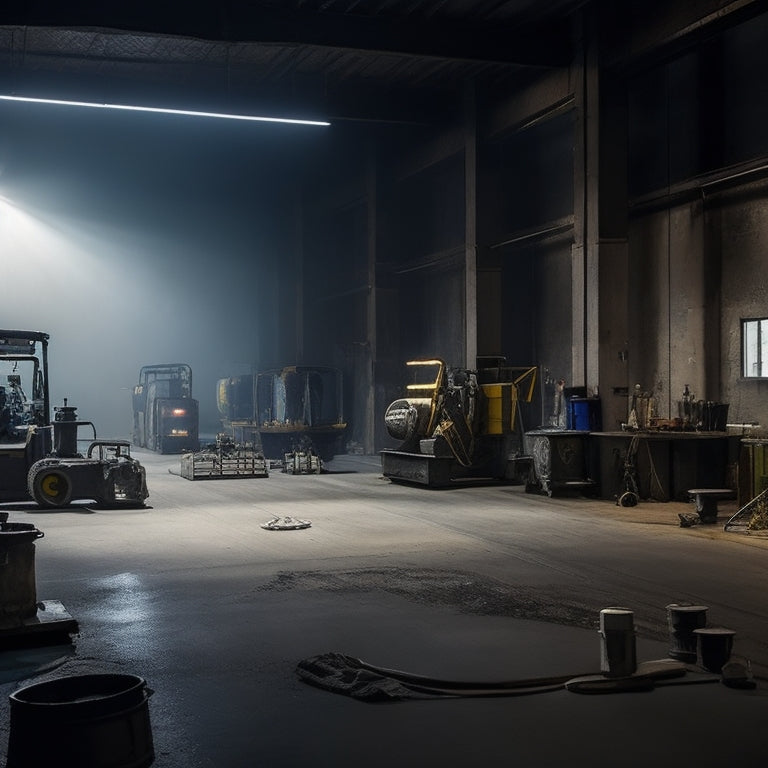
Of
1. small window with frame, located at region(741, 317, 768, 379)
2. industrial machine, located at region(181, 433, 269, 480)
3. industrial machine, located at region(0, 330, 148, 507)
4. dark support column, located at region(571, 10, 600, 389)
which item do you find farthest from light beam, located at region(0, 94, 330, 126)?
small window with frame, located at region(741, 317, 768, 379)

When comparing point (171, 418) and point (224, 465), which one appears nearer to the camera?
point (224, 465)

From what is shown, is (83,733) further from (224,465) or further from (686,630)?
(224,465)

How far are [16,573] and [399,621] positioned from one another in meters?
2.64

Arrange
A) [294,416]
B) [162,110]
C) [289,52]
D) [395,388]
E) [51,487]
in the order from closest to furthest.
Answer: [51,487] < [162,110] < [289,52] < [294,416] < [395,388]

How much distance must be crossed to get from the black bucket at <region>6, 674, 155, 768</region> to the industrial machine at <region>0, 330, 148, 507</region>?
9.84 m

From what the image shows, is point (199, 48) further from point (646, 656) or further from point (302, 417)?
point (646, 656)

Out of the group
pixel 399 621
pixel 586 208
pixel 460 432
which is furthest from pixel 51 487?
pixel 586 208

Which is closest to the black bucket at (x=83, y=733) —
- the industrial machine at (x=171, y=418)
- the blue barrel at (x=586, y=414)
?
the blue barrel at (x=586, y=414)

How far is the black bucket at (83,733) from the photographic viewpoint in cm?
395

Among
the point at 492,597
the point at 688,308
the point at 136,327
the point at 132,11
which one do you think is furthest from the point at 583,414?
the point at 136,327

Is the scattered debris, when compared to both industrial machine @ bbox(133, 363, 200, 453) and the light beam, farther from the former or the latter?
industrial machine @ bbox(133, 363, 200, 453)

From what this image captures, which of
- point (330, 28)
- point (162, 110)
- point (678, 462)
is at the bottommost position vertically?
point (678, 462)

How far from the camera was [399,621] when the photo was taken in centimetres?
679

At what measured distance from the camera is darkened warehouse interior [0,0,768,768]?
514 centimetres
